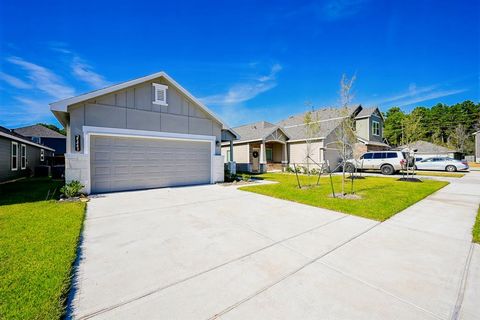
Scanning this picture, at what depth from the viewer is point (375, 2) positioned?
417 inches

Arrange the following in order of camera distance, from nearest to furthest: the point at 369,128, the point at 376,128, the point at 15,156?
the point at 15,156, the point at 369,128, the point at 376,128

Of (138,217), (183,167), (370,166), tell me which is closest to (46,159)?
(183,167)

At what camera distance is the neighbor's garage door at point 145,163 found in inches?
348

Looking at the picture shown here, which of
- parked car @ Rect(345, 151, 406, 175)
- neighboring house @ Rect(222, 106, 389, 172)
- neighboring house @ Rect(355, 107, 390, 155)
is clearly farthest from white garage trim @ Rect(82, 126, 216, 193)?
neighboring house @ Rect(355, 107, 390, 155)

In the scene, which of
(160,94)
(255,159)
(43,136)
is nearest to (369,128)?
(255,159)

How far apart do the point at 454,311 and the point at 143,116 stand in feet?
35.5

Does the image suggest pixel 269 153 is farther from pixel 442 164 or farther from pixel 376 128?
pixel 442 164

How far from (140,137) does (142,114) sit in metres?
1.10

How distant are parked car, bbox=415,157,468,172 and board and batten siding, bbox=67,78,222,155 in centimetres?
2254

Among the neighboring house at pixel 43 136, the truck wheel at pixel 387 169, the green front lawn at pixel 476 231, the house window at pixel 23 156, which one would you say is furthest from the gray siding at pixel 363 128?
the neighboring house at pixel 43 136

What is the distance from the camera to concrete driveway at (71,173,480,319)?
2188mm

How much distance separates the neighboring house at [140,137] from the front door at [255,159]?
840 cm

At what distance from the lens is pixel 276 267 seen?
3.01 meters

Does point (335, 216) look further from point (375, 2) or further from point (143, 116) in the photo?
point (375, 2)
